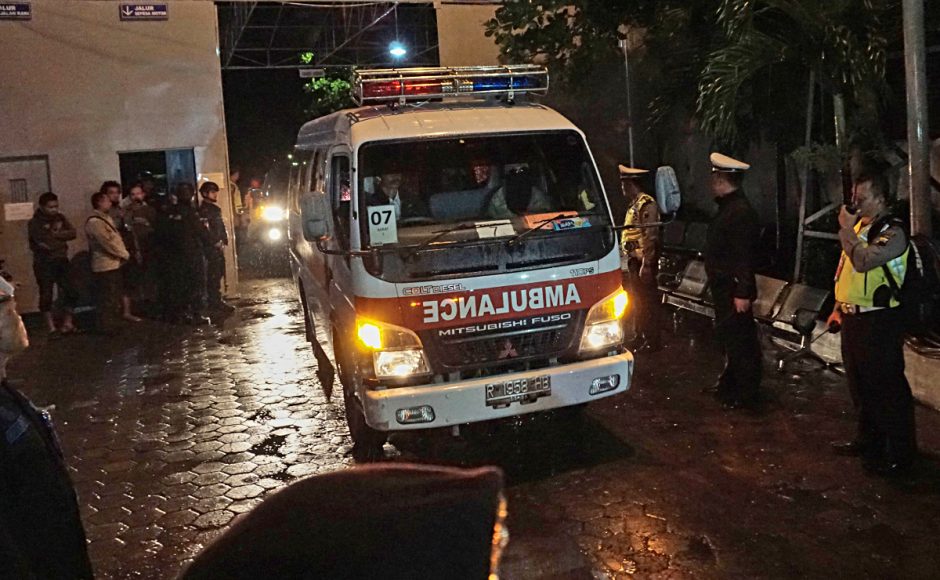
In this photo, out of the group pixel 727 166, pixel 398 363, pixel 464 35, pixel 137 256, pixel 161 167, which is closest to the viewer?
pixel 398 363

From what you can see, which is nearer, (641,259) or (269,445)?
(269,445)

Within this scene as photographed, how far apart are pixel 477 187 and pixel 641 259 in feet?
10.6

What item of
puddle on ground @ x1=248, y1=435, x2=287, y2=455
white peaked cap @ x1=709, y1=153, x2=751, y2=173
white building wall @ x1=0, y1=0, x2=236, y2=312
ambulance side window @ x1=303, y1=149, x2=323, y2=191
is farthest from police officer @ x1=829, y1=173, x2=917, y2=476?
white building wall @ x1=0, y1=0, x2=236, y2=312

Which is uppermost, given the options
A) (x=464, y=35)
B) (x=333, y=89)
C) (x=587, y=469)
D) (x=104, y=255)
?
(x=333, y=89)

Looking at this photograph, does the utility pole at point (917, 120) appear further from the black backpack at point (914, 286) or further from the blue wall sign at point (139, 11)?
the blue wall sign at point (139, 11)

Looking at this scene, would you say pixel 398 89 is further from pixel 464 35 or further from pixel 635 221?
pixel 464 35

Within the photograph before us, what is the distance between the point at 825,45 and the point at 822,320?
2.56 m

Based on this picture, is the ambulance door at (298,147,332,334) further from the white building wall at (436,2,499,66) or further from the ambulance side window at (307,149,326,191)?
the white building wall at (436,2,499,66)

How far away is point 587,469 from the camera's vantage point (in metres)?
5.73

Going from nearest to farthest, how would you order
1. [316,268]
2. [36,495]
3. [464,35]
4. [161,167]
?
→ 1. [36,495]
2. [316,268]
3. [161,167]
4. [464,35]

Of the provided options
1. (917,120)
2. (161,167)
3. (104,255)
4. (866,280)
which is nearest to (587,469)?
(866,280)

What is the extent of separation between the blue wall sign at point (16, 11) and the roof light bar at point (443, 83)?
26.9 ft

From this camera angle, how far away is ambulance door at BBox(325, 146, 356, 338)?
5.59 m

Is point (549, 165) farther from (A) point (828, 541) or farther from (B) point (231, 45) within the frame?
(B) point (231, 45)
